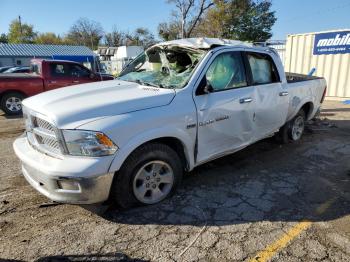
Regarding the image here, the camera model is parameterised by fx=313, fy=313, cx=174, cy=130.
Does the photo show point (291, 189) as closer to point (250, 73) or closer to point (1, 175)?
point (250, 73)

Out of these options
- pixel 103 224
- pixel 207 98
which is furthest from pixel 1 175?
pixel 207 98

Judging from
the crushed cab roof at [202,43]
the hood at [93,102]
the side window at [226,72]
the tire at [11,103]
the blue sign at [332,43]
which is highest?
the blue sign at [332,43]

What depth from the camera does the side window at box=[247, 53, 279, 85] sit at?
4707 mm

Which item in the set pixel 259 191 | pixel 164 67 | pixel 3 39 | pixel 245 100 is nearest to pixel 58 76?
pixel 164 67

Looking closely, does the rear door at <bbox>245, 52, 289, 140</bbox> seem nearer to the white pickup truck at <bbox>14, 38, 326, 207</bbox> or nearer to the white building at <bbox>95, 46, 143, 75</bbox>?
the white pickup truck at <bbox>14, 38, 326, 207</bbox>

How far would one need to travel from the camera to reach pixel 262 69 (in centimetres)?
494


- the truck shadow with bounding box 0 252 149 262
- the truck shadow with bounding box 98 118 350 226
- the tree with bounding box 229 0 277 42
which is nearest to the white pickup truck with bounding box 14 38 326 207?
the truck shadow with bounding box 98 118 350 226

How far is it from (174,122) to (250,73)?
172cm

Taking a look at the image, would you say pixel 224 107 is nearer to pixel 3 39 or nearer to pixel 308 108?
pixel 308 108

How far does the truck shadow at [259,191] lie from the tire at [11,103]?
7.82 meters

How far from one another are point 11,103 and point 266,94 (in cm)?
856

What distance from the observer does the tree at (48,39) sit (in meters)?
75.8

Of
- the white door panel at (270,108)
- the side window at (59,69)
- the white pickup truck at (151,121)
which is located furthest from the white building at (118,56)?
the white pickup truck at (151,121)

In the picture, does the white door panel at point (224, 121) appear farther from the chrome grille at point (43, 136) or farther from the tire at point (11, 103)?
the tire at point (11, 103)
